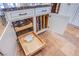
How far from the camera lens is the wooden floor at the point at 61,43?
4.17 ft

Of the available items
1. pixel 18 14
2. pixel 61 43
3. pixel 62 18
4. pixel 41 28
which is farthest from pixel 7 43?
pixel 62 18

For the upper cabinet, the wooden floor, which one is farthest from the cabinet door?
the wooden floor

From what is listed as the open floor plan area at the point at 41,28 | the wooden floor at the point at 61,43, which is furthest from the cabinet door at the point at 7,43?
the wooden floor at the point at 61,43

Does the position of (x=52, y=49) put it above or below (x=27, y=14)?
below

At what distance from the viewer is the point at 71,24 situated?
71.2 inches

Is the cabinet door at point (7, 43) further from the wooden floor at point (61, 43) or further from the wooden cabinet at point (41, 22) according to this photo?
the wooden cabinet at point (41, 22)

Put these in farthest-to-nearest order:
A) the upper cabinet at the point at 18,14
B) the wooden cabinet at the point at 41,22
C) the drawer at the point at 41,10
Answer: the wooden cabinet at the point at 41,22 → the drawer at the point at 41,10 → the upper cabinet at the point at 18,14

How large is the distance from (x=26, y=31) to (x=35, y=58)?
1.07m

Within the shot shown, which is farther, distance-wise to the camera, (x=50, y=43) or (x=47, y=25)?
(x=47, y=25)

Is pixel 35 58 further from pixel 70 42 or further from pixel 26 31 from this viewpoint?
pixel 70 42

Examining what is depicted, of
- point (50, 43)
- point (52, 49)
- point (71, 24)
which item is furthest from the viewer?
point (71, 24)

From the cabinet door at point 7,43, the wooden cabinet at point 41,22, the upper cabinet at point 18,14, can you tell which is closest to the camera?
the cabinet door at point 7,43

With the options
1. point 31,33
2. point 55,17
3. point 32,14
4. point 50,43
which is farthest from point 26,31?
point 55,17

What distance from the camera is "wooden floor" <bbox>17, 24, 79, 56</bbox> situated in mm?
1271
